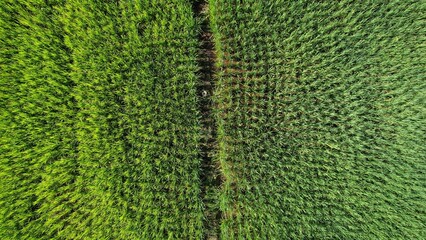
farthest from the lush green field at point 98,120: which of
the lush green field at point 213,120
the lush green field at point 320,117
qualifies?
the lush green field at point 320,117

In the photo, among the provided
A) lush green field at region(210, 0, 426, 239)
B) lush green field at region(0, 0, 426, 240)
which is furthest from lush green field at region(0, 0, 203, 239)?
lush green field at region(210, 0, 426, 239)

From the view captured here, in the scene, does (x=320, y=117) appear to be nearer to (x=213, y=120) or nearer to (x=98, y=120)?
(x=213, y=120)

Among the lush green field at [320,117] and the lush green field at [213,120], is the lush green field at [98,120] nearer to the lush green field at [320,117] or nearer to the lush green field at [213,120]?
the lush green field at [213,120]

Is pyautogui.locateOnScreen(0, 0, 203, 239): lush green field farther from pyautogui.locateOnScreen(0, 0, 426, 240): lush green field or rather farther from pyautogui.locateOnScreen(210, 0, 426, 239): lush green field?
pyautogui.locateOnScreen(210, 0, 426, 239): lush green field

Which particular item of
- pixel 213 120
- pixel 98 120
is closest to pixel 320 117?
pixel 213 120
